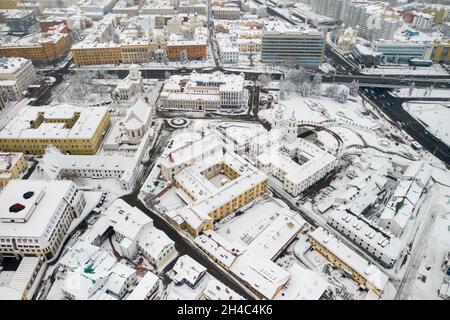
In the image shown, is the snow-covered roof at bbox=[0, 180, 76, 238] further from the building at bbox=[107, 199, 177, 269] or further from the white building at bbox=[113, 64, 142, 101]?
the white building at bbox=[113, 64, 142, 101]

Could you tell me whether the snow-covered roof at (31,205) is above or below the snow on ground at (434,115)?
above

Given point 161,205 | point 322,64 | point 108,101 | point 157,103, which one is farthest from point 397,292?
point 322,64

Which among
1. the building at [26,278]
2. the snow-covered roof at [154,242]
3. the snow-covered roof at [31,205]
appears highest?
the snow-covered roof at [31,205]

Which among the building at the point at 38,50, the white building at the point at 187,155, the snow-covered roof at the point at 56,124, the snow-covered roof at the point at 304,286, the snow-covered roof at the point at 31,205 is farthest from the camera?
the building at the point at 38,50

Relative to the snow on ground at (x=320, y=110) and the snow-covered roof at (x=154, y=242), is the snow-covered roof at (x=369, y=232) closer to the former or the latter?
the snow-covered roof at (x=154, y=242)

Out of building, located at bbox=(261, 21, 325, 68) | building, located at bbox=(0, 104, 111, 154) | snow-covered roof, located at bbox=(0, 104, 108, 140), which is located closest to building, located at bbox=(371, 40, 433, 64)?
building, located at bbox=(261, 21, 325, 68)

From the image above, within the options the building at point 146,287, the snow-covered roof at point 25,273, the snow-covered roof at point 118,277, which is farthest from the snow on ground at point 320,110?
the snow-covered roof at point 25,273

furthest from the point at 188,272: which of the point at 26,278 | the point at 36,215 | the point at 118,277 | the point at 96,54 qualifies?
the point at 96,54
